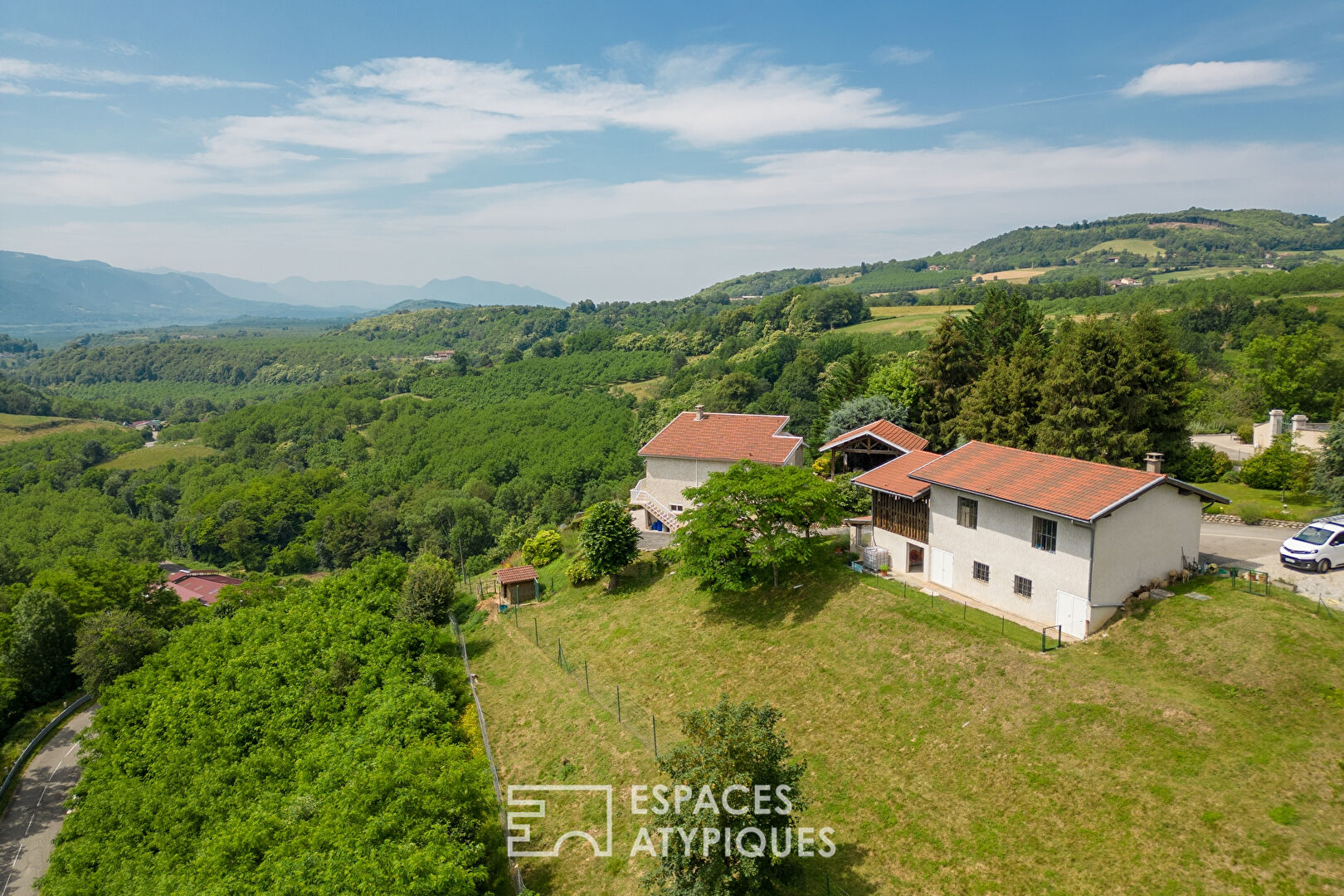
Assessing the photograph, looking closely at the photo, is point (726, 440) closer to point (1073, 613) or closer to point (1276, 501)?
point (1073, 613)

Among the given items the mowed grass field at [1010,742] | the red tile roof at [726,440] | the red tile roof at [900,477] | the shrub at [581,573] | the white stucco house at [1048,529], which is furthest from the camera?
the red tile roof at [726,440]

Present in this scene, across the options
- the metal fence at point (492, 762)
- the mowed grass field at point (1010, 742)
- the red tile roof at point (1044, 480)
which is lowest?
the metal fence at point (492, 762)

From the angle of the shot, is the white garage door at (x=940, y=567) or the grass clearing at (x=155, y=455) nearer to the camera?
the white garage door at (x=940, y=567)

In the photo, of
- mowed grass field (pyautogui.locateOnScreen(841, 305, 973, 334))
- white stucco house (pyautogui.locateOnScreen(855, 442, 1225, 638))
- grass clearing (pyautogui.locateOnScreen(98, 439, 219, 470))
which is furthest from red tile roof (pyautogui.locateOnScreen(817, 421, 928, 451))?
grass clearing (pyautogui.locateOnScreen(98, 439, 219, 470))

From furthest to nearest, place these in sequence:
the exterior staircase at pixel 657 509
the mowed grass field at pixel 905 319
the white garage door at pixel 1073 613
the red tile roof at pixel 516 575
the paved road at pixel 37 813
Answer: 1. the mowed grass field at pixel 905 319
2. the exterior staircase at pixel 657 509
3. the red tile roof at pixel 516 575
4. the paved road at pixel 37 813
5. the white garage door at pixel 1073 613

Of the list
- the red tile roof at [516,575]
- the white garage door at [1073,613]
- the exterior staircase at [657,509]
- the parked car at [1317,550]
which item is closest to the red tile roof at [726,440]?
the exterior staircase at [657,509]

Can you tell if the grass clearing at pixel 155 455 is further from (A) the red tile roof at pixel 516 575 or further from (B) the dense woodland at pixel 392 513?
(A) the red tile roof at pixel 516 575

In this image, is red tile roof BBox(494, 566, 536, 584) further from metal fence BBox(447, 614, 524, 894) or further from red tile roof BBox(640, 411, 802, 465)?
red tile roof BBox(640, 411, 802, 465)
